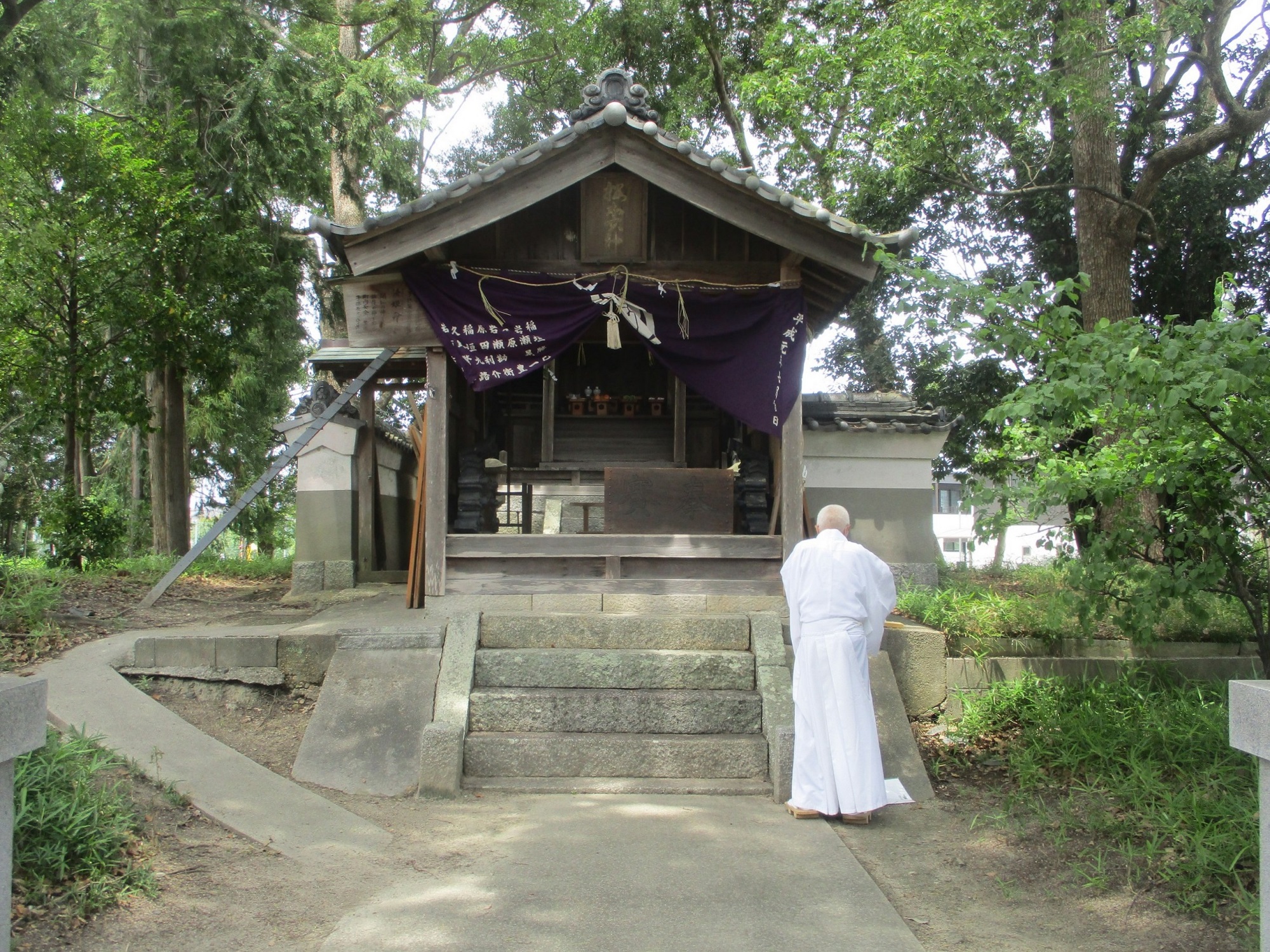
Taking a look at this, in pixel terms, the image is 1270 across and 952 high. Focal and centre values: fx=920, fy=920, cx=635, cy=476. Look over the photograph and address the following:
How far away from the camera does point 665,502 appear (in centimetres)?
894

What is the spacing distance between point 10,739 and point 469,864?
2.35 metres

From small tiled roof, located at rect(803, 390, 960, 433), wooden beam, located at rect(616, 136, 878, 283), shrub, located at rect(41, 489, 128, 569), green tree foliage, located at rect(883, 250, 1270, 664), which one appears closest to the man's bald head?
green tree foliage, located at rect(883, 250, 1270, 664)

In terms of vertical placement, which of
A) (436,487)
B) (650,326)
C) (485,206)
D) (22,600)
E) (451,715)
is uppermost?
(485,206)

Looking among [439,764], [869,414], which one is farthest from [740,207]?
[439,764]

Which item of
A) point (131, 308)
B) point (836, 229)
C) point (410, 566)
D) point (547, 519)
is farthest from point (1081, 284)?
point (131, 308)

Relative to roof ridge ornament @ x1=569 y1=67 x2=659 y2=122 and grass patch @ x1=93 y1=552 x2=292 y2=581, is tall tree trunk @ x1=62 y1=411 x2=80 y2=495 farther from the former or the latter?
roof ridge ornament @ x1=569 y1=67 x2=659 y2=122

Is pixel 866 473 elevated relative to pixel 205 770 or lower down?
elevated

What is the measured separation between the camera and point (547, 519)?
41.8 ft

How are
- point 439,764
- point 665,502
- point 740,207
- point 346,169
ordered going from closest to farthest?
point 439,764
point 740,207
point 665,502
point 346,169

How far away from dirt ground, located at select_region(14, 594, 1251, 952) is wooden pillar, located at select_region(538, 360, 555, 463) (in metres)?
5.55

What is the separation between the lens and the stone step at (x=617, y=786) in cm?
604

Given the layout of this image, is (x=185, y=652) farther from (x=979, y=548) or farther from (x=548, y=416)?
(x=979, y=548)

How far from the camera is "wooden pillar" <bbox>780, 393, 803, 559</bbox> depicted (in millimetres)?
8258

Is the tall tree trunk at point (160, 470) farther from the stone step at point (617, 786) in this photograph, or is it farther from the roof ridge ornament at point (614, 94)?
the stone step at point (617, 786)
